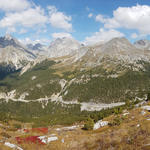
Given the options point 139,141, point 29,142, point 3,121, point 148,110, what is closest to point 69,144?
point 29,142

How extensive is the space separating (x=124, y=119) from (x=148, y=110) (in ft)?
64.0

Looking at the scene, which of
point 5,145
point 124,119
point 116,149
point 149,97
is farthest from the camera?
point 149,97

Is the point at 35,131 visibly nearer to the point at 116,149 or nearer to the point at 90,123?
the point at 90,123

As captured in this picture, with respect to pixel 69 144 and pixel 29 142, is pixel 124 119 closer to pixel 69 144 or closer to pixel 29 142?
pixel 69 144

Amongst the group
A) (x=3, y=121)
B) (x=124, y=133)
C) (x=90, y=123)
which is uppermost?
(x=124, y=133)

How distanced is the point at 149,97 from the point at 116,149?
11059 cm

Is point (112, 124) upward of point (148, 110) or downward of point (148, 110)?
downward

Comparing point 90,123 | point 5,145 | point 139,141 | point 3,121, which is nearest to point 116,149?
point 139,141

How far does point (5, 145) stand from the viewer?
52.6m

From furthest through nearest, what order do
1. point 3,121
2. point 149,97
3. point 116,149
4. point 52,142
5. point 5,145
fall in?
point 3,121, point 149,97, point 52,142, point 5,145, point 116,149

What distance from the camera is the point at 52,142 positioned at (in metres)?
62.5

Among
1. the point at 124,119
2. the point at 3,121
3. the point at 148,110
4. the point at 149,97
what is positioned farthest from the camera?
the point at 3,121

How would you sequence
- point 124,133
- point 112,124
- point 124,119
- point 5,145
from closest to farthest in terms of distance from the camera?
1. point 5,145
2. point 124,133
3. point 112,124
4. point 124,119

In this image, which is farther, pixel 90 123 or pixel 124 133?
pixel 90 123
